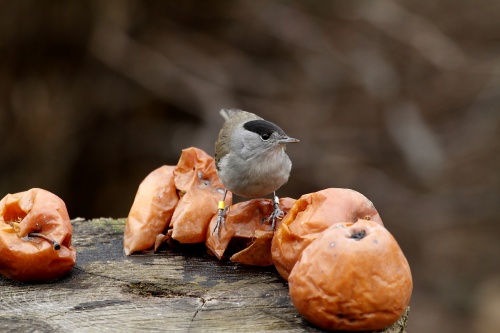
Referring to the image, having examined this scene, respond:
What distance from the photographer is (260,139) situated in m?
4.50

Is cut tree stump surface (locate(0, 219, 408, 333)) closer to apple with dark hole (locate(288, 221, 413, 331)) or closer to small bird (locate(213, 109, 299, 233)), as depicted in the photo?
apple with dark hole (locate(288, 221, 413, 331))

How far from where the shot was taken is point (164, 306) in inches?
133

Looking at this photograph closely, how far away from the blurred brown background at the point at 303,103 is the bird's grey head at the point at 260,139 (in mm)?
3728

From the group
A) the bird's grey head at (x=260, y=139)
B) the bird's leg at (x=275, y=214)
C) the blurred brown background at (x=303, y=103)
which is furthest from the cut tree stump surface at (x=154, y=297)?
the blurred brown background at (x=303, y=103)

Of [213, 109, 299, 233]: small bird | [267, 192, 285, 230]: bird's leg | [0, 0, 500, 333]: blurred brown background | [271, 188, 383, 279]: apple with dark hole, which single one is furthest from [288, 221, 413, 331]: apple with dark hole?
[0, 0, 500, 333]: blurred brown background

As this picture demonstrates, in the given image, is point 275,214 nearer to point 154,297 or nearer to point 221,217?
point 221,217

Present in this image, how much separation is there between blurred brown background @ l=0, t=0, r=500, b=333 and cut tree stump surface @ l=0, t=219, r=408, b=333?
3.93 metres

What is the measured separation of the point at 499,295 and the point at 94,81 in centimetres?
525

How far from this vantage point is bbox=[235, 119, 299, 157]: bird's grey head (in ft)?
14.6

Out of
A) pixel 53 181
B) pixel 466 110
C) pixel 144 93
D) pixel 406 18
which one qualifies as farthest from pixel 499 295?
pixel 53 181

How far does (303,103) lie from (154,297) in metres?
5.81

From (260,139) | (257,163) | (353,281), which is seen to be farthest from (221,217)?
(353,281)

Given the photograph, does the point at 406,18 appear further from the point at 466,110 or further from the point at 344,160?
the point at 344,160

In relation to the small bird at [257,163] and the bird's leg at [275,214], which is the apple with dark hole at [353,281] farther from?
the small bird at [257,163]
